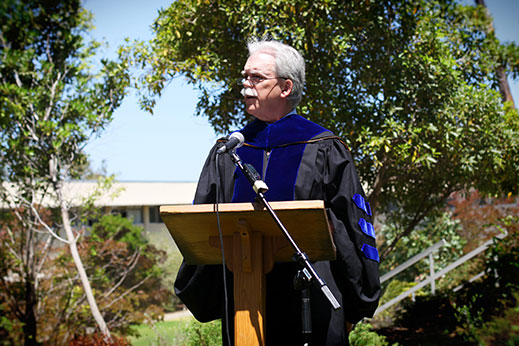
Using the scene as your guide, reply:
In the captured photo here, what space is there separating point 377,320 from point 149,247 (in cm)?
662

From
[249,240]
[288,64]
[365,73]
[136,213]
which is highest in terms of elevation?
[365,73]

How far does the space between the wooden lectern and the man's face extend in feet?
2.48

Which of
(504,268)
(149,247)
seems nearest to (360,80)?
(504,268)

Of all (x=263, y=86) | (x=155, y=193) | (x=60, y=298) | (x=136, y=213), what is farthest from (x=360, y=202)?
(x=136, y=213)

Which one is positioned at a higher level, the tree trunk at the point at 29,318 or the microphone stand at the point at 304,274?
the microphone stand at the point at 304,274

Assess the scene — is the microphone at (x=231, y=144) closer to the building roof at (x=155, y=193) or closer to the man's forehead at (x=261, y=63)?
the man's forehead at (x=261, y=63)

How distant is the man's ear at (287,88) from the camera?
2518mm

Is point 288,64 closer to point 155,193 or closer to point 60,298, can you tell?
point 60,298

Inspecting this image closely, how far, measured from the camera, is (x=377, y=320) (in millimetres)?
9086

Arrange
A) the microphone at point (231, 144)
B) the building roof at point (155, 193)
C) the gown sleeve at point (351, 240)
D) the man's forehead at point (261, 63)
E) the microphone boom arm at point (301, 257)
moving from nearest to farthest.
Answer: the microphone boom arm at point (301, 257)
the microphone at point (231, 144)
the gown sleeve at point (351, 240)
the man's forehead at point (261, 63)
the building roof at point (155, 193)

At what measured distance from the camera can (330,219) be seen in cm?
229

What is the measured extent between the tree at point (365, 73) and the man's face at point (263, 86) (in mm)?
3111

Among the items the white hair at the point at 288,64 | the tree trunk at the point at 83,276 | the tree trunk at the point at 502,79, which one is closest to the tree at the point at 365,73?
the tree trunk at the point at 502,79

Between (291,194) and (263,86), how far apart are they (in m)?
0.52
